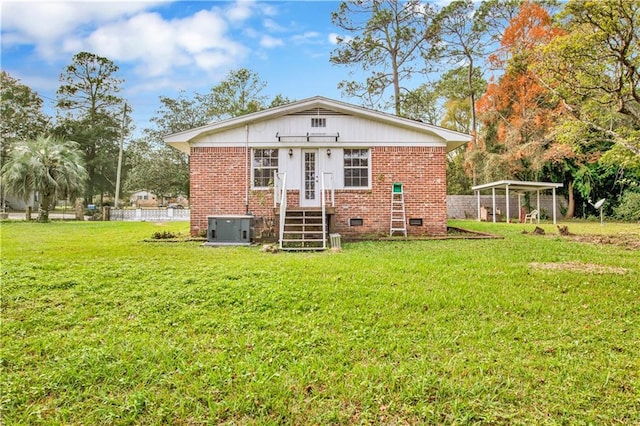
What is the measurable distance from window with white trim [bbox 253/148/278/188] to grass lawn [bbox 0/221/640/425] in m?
5.50

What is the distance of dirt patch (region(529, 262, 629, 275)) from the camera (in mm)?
5714

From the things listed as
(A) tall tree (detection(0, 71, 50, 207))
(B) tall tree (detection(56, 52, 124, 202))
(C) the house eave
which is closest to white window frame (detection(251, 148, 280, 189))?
(C) the house eave

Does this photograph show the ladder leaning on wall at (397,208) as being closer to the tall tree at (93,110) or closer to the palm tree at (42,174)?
the palm tree at (42,174)

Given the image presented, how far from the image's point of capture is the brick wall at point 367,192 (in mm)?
10758

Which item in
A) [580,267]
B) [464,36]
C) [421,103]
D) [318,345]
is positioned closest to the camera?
[318,345]

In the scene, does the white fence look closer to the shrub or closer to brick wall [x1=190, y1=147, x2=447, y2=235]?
brick wall [x1=190, y1=147, x2=447, y2=235]

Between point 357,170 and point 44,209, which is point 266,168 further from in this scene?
point 44,209

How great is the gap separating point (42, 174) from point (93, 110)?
50.6 feet

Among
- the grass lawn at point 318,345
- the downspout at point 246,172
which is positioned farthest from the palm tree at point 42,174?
the grass lawn at point 318,345

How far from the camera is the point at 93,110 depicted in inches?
1212

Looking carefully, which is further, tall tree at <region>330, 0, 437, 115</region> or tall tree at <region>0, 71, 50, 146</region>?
tall tree at <region>0, 71, 50, 146</region>

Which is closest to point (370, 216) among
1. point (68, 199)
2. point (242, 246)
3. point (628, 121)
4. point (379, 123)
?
point (379, 123)

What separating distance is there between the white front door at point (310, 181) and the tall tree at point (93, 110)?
87.0ft

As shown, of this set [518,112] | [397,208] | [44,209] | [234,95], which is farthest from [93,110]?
[518,112]
